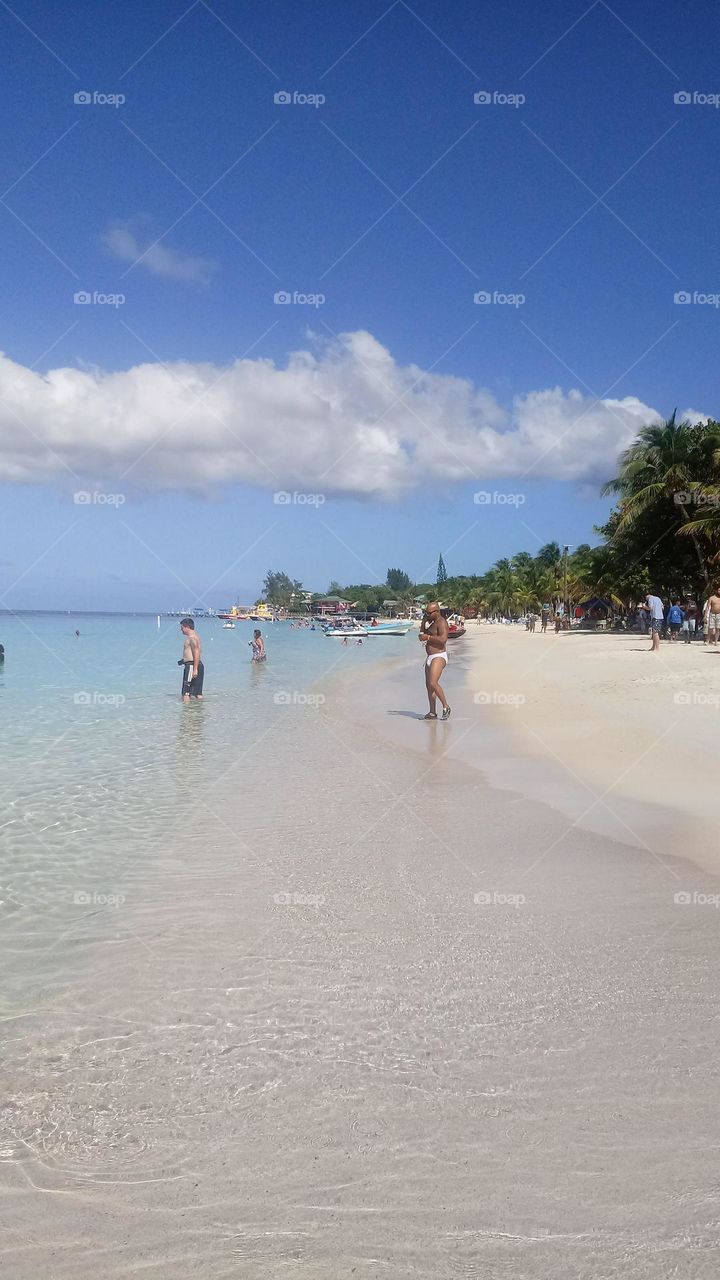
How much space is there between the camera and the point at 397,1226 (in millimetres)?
2775

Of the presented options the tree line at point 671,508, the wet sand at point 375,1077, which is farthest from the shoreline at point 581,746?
the tree line at point 671,508

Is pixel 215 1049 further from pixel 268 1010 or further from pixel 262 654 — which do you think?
pixel 262 654

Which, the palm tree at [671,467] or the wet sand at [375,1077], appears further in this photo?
the palm tree at [671,467]

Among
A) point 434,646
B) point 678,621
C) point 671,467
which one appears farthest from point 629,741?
point 671,467

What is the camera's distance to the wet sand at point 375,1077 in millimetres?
2707

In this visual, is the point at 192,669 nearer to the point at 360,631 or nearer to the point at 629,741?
the point at 629,741

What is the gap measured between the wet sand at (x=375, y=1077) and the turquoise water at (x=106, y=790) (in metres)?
0.30

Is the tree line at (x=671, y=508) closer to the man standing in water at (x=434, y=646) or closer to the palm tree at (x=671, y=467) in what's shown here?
the palm tree at (x=671, y=467)

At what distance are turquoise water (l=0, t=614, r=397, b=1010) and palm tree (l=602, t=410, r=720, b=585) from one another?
2834 centimetres

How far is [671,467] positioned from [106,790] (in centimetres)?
4118

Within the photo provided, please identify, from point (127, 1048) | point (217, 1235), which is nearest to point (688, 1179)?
point (217, 1235)

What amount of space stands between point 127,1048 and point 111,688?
2221 cm

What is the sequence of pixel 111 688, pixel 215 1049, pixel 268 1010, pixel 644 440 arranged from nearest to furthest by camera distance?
pixel 215 1049 → pixel 268 1010 → pixel 111 688 → pixel 644 440

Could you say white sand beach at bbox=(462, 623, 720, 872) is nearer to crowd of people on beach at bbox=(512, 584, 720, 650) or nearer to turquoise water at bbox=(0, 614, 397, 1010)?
turquoise water at bbox=(0, 614, 397, 1010)
